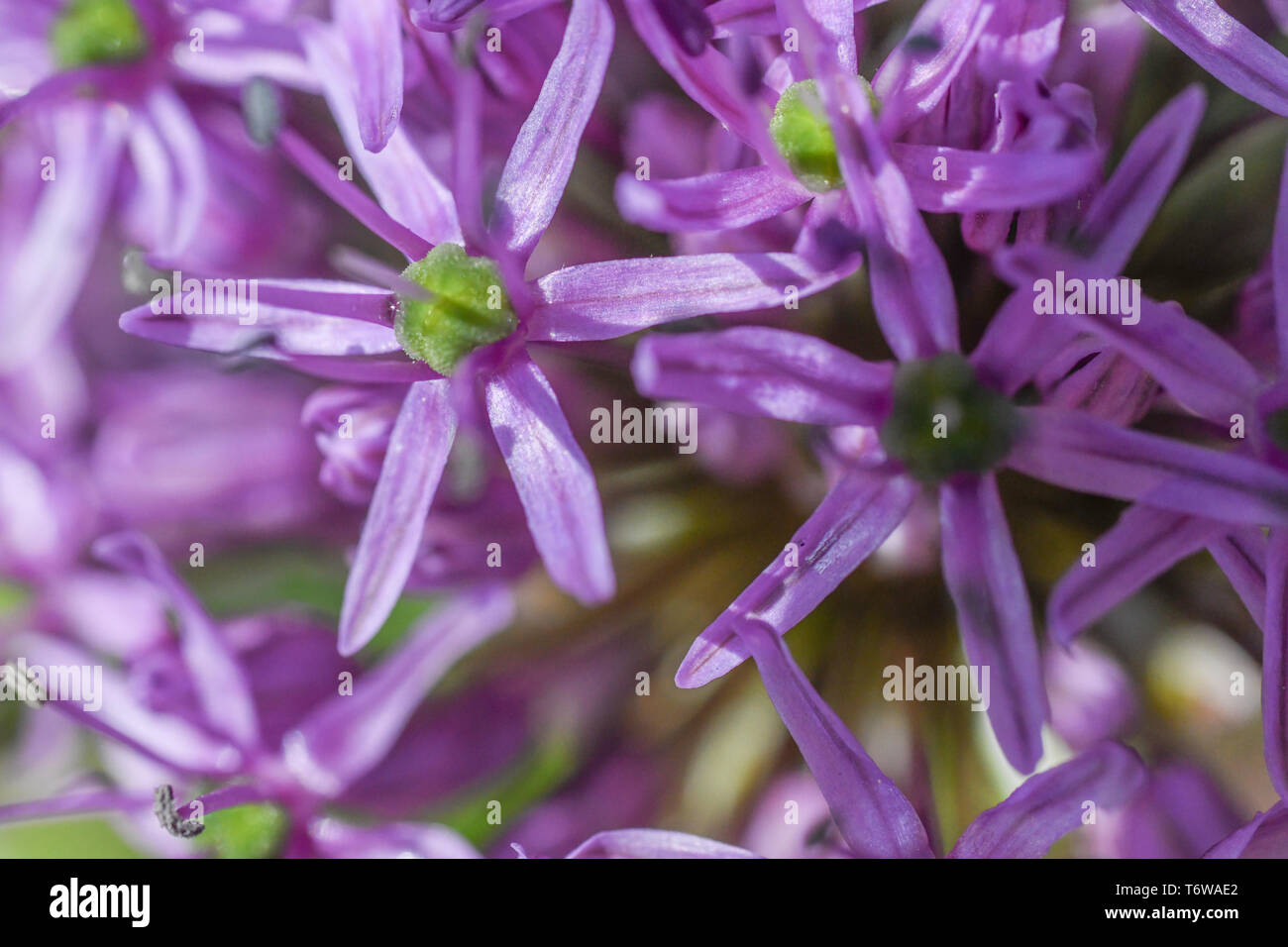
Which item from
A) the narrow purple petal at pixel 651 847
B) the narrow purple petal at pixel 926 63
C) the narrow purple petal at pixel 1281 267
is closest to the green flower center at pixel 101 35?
the narrow purple petal at pixel 926 63

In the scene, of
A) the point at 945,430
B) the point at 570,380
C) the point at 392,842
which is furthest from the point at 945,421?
the point at 392,842

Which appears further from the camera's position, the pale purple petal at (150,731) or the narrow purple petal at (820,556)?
the pale purple petal at (150,731)

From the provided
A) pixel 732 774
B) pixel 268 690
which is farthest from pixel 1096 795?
pixel 268 690

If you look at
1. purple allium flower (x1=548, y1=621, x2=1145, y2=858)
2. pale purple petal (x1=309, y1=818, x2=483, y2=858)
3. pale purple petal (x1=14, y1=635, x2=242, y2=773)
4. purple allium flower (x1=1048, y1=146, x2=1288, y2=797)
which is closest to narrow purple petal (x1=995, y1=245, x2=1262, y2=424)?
purple allium flower (x1=1048, y1=146, x2=1288, y2=797)

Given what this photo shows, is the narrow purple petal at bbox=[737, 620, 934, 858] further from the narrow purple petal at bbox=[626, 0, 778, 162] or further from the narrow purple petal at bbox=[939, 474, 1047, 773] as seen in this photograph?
the narrow purple petal at bbox=[626, 0, 778, 162]

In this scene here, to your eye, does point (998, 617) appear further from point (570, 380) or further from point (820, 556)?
point (570, 380)

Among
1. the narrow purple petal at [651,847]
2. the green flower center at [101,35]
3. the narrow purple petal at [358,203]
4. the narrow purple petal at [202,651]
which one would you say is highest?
the green flower center at [101,35]

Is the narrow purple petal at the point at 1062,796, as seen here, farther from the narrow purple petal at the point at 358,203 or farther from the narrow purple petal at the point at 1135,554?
the narrow purple petal at the point at 358,203
